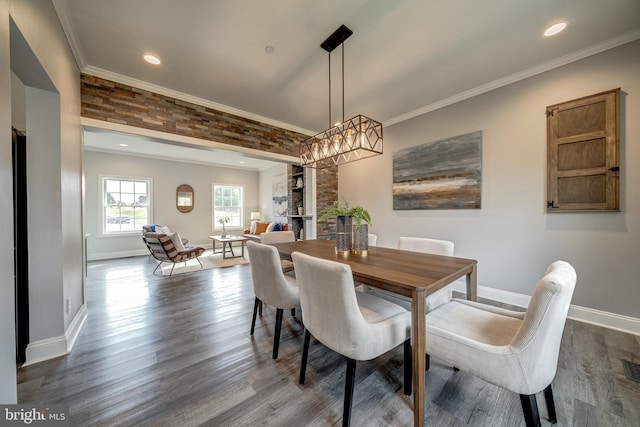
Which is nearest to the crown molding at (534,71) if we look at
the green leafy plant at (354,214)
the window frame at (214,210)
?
the green leafy plant at (354,214)

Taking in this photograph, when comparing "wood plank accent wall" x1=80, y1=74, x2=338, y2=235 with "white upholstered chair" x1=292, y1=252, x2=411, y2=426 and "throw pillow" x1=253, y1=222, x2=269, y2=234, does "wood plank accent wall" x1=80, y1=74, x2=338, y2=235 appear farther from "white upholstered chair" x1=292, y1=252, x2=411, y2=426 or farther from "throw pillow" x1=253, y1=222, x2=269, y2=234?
"throw pillow" x1=253, y1=222, x2=269, y2=234

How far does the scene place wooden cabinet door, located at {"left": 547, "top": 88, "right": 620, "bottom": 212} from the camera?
209cm

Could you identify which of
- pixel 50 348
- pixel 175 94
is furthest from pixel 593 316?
pixel 175 94

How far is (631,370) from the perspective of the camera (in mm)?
1594

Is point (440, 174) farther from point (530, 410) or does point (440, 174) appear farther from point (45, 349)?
point (45, 349)

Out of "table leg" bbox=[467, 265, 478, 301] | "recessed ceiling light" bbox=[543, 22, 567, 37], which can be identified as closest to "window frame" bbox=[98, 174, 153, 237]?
"table leg" bbox=[467, 265, 478, 301]

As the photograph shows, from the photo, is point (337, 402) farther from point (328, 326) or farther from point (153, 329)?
point (153, 329)

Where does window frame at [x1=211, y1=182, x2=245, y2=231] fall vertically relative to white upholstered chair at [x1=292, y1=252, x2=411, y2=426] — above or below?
above

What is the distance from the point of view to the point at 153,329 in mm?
2232

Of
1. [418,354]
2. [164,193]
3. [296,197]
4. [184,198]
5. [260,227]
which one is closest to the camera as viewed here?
[418,354]

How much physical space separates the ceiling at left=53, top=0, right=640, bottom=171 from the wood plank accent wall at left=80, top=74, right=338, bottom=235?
0.14 metres

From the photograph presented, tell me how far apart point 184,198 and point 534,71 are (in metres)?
7.66

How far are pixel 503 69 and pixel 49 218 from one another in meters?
4.53

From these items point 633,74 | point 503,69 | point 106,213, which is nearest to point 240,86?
point 503,69
